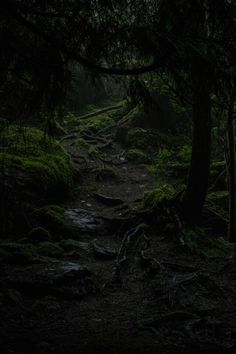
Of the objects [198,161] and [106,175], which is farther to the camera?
[106,175]

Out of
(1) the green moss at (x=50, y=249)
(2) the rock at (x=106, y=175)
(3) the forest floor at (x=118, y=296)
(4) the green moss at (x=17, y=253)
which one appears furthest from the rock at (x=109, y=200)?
(4) the green moss at (x=17, y=253)

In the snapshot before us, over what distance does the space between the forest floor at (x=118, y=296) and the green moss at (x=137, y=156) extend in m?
6.45

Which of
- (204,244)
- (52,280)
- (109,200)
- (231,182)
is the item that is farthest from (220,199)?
(52,280)

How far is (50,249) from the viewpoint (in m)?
7.71

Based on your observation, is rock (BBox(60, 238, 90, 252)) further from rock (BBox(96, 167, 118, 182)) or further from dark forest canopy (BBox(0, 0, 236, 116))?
rock (BBox(96, 167, 118, 182))

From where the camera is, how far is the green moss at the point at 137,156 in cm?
1654

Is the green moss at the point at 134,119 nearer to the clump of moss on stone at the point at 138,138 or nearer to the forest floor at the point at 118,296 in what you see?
the clump of moss on stone at the point at 138,138

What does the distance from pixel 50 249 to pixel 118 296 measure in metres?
1.84

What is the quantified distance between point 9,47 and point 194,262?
5.29 meters

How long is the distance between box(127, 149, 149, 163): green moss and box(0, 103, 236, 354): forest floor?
6449 mm

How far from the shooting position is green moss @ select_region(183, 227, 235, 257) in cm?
850

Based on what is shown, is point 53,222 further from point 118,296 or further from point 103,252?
point 118,296

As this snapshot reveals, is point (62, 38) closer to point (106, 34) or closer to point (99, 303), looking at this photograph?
point (106, 34)

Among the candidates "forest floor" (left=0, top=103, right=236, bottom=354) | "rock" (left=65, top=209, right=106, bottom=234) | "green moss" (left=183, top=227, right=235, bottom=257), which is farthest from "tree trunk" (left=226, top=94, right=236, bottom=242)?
"rock" (left=65, top=209, right=106, bottom=234)
